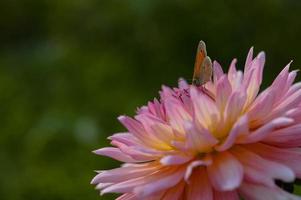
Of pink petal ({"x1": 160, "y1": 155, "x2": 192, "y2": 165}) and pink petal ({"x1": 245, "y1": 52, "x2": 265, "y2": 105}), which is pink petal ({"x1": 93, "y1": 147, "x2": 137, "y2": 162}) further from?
pink petal ({"x1": 245, "y1": 52, "x2": 265, "y2": 105})

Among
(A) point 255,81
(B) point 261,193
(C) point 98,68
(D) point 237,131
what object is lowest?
(B) point 261,193

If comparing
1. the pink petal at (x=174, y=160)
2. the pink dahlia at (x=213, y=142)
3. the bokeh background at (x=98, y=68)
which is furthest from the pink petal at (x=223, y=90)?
the bokeh background at (x=98, y=68)

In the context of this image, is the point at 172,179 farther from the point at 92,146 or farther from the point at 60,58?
the point at 60,58

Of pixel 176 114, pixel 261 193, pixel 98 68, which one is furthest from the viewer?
pixel 98 68

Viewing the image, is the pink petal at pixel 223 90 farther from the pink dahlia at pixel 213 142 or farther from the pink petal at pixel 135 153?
the pink petal at pixel 135 153

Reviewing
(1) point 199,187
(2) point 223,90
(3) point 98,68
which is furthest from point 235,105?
(3) point 98,68

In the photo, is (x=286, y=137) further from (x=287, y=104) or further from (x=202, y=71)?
(x=202, y=71)

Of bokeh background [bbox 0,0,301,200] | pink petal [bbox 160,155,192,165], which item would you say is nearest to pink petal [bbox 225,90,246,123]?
pink petal [bbox 160,155,192,165]
